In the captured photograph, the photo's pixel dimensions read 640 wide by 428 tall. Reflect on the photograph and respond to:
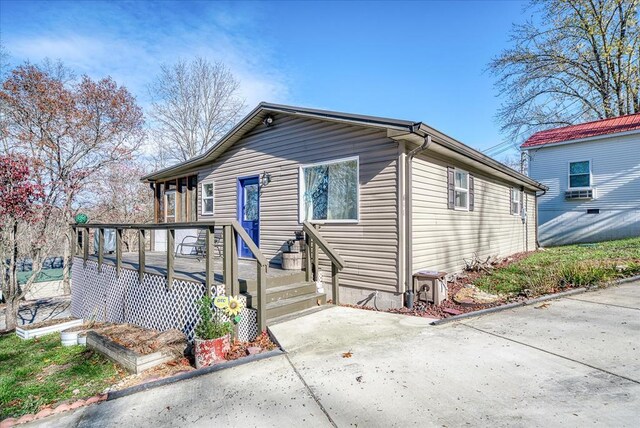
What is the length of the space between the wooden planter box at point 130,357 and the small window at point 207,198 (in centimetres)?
523

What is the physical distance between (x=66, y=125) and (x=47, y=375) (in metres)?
12.3

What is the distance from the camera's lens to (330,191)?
22.0ft

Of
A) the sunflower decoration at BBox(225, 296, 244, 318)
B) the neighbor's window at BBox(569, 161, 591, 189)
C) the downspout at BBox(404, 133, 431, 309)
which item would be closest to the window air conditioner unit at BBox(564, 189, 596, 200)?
the neighbor's window at BBox(569, 161, 591, 189)

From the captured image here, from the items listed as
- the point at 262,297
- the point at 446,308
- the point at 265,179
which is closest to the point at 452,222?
the point at 446,308

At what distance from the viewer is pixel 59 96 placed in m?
12.9

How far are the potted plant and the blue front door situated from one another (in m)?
4.03

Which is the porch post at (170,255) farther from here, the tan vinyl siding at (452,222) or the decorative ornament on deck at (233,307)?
the tan vinyl siding at (452,222)

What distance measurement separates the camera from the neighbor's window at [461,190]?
7.60m

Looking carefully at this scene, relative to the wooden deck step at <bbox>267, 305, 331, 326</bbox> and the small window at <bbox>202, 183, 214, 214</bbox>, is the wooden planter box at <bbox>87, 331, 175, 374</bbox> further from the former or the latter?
the small window at <bbox>202, 183, 214, 214</bbox>

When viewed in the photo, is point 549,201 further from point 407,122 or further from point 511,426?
point 511,426

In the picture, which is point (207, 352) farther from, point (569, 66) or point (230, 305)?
point (569, 66)

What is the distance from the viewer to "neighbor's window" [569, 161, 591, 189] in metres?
14.1

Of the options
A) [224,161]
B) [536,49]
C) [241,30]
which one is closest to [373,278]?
[224,161]

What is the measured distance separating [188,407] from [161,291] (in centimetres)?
331
